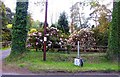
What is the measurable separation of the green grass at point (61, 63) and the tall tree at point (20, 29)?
579 mm

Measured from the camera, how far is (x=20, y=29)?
13672 mm

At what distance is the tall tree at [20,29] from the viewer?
13523 millimetres

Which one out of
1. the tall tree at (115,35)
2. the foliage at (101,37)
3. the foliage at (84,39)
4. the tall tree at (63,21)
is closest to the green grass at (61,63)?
the tall tree at (115,35)

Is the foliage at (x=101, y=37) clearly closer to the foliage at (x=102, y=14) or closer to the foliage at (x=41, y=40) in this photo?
the foliage at (x=102, y=14)

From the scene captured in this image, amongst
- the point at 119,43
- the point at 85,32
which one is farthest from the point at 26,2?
the point at 85,32

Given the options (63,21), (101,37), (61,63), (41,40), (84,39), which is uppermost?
(63,21)

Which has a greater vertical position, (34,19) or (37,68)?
(34,19)

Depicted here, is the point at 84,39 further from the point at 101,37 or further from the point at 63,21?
the point at 63,21

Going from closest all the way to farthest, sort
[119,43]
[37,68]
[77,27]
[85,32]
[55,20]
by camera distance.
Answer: [37,68] < [119,43] < [85,32] < [77,27] < [55,20]

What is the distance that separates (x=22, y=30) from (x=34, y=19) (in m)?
13.7

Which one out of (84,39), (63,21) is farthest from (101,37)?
(63,21)

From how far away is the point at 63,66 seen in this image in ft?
38.8

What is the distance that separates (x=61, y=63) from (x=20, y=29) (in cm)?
284

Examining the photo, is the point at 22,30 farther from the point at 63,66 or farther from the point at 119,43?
the point at 119,43
